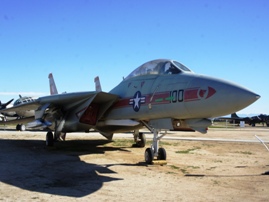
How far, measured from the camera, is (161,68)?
9570 mm

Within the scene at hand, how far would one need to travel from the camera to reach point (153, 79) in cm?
964

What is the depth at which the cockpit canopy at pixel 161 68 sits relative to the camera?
29.9ft

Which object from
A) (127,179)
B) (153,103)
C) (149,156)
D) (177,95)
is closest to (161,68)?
(153,103)

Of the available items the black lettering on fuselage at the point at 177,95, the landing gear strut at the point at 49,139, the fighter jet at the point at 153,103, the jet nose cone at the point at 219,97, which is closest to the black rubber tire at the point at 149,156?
the fighter jet at the point at 153,103

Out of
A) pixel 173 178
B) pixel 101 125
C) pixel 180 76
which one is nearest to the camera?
pixel 173 178

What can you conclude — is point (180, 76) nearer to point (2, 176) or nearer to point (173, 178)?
point (173, 178)

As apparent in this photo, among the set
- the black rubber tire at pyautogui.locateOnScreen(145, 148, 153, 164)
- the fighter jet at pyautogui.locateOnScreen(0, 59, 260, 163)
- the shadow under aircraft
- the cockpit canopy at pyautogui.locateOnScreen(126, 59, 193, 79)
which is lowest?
the shadow under aircraft

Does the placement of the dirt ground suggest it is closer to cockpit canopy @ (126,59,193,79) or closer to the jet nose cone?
the jet nose cone

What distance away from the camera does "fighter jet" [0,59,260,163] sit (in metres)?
7.36

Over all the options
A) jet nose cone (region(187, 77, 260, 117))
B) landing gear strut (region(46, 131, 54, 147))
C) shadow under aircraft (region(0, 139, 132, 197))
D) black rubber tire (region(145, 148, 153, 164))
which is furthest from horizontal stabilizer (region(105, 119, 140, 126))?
landing gear strut (region(46, 131, 54, 147))

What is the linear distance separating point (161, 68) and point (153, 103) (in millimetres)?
1172

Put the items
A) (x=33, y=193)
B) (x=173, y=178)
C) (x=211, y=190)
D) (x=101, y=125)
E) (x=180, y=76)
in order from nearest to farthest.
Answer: (x=33, y=193), (x=211, y=190), (x=173, y=178), (x=180, y=76), (x=101, y=125)

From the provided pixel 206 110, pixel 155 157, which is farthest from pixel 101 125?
pixel 206 110

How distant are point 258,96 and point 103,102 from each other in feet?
20.2
